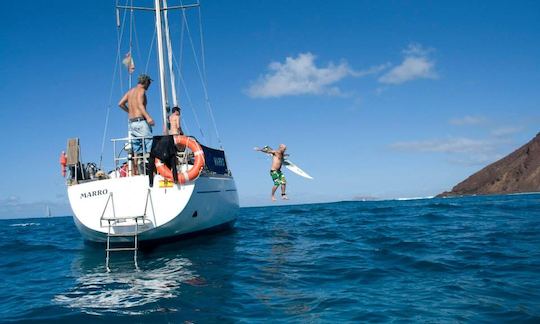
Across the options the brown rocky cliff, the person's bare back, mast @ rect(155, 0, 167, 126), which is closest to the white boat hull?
the person's bare back

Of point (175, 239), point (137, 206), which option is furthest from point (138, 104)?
point (175, 239)

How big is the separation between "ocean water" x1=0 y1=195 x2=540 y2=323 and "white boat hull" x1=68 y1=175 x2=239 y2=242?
0.58m

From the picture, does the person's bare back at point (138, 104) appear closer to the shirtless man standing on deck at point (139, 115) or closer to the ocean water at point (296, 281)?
the shirtless man standing on deck at point (139, 115)

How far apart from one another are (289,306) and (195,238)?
6.55 m

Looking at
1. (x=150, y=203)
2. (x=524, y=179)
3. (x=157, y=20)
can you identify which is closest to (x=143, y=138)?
(x=150, y=203)

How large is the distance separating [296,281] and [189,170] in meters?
4.25

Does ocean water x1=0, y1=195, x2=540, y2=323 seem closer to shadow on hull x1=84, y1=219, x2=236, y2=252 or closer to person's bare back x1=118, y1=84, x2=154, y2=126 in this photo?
shadow on hull x1=84, y1=219, x2=236, y2=252

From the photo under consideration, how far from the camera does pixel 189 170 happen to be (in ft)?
29.9

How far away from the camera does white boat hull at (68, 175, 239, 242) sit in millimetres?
8719

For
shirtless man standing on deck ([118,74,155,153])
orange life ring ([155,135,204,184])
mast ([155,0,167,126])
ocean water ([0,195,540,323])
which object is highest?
mast ([155,0,167,126])

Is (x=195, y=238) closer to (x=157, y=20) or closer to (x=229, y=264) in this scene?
(x=229, y=264)

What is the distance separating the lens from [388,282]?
18.3 feet

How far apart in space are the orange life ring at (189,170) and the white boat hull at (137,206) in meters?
0.14

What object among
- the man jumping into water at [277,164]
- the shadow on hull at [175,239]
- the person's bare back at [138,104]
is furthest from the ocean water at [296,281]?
the man jumping into water at [277,164]
